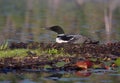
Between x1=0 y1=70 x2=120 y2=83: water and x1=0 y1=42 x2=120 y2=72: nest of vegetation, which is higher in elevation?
x1=0 y1=42 x2=120 y2=72: nest of vegetation

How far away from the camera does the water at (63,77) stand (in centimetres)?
1232

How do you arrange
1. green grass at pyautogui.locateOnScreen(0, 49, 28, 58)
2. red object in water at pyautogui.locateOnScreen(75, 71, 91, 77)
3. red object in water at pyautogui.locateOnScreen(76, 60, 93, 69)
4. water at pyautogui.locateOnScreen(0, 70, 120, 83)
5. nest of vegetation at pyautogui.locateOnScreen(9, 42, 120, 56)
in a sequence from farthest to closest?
nest of vegetation at pyautogui.locateOnScreen(9, 42, 120, 56) → green grass at pyautogui.locateOnScreen(0, 49, 28, 58) → red object in water at pyautogui.locateOnScreen(76, 60, 93, 69) → red object in water at pyautogui.locateOnScreen(75, 71, 91, 77) → water at pyautogui.locateOnScreen(0, 70, 120, 83)

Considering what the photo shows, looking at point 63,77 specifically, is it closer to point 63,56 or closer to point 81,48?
point 63,56

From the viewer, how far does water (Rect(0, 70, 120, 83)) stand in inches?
485

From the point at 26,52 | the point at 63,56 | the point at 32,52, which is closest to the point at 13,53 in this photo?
the point at 26,52

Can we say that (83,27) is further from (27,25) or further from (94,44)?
(94,44)

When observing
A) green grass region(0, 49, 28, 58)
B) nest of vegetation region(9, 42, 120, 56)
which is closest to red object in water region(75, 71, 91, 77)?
nest of vegetation region(9, 42, 120, 56)

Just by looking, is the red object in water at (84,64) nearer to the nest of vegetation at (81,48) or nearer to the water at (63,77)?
the water at (63,77)

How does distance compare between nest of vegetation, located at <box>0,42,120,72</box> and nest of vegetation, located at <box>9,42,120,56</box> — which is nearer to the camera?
nest of vegetation, located at <box>0,42,120,72</box>

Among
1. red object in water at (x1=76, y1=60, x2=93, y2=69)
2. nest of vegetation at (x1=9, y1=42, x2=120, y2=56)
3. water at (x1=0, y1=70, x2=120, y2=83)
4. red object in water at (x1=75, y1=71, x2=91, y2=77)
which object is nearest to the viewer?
water at (x1=0, y1=70, x2=120, y2=83)

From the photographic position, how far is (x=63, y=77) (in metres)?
12.7

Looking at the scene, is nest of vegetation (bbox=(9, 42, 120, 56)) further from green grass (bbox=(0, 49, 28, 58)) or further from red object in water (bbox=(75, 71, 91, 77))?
red object in water (bbox=(75, 71, 91, 77))

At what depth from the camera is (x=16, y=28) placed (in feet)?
80.4

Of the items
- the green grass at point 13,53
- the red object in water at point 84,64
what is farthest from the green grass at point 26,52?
the red object in water at point 84,64
